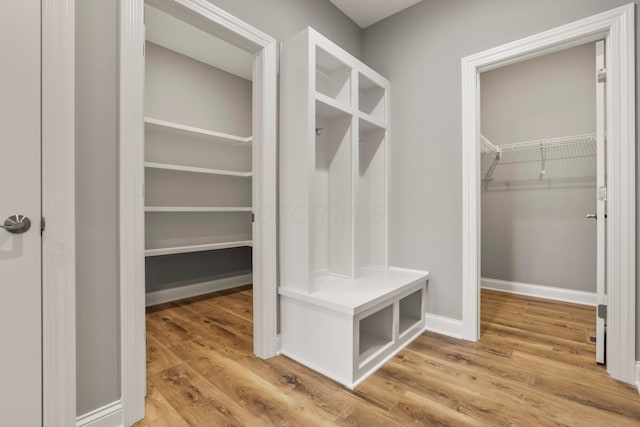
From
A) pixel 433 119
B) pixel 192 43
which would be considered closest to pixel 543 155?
pixel 433 119

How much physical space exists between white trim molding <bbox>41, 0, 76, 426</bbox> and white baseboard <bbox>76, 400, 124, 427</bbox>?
0.06m

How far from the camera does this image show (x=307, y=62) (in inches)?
75.6

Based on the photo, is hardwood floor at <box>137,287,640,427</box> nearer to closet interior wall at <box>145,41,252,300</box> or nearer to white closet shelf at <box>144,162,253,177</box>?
closet interior wall at <box>145,41,252,300</box>

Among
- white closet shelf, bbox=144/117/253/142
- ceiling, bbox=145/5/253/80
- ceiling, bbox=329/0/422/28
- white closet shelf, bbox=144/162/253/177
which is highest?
ceiling, bbox=145/5/253/80

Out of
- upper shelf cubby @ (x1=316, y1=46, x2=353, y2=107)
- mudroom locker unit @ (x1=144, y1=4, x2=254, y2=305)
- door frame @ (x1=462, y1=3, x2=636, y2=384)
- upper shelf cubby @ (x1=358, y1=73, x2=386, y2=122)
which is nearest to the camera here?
door frame @ (x1=462, y1=3, x2=636, y2=384)

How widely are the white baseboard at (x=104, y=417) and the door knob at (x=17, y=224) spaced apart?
0.81m

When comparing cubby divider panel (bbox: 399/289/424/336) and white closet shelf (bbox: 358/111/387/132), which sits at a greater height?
white closet shelf (bbox: 358/111/387/132)

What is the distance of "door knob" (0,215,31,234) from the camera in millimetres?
1114

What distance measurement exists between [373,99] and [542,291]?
2752 millimetres

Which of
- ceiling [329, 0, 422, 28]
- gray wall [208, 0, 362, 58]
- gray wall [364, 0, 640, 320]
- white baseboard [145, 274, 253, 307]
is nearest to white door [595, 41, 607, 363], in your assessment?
gray wall [364, 0, 640, 320]

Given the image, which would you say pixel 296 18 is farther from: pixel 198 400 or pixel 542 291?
pixel 542 291

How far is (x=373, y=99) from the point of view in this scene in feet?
8.99

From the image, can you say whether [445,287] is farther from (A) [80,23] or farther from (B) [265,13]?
(A) [80,23]

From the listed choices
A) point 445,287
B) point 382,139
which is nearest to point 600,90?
point 382,139
